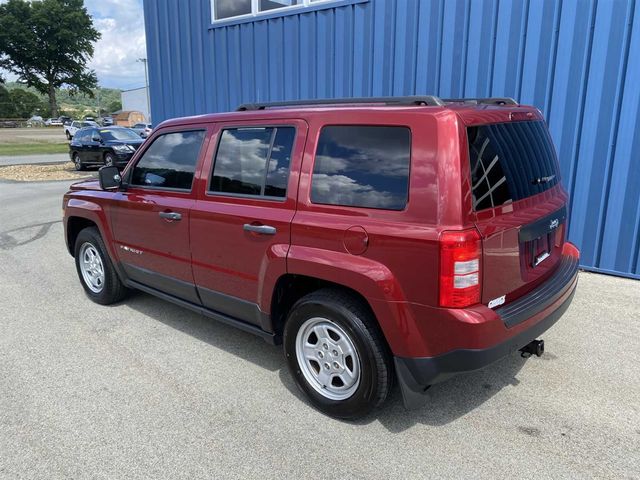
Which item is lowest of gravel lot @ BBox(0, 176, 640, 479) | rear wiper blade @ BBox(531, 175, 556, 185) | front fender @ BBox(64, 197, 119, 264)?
gravel lot @ BBox(0, 176, 640, 479)

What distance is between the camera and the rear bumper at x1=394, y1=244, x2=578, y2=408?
2.55 metres

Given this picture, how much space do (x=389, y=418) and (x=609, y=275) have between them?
13.1 feet

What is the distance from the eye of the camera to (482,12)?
5.97 metres

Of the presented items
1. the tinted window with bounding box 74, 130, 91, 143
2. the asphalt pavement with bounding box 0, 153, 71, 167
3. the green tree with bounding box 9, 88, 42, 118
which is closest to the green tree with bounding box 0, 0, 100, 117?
the green tree with bounding box 9, 88, 42, 118

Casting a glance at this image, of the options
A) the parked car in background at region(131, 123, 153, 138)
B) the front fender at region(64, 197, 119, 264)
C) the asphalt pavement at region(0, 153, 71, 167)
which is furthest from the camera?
the asphalt pavement at region(0, 153, 71, 167)

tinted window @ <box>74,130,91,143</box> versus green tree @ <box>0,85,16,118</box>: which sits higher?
green tree @ <box>0,85,16,118</box>

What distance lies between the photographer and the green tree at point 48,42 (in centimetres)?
6862

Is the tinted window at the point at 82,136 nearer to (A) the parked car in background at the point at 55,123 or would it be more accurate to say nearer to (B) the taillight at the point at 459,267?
(B) the taillight at the point at 459,267

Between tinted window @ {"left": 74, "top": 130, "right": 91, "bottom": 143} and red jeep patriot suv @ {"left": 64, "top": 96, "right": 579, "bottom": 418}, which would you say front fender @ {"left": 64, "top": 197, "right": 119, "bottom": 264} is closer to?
red jeep patriot suv @ {"left": 64, "top": 96, "right": 579, "bottom": 418}

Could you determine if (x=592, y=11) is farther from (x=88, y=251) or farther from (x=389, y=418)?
(x=88, y=251)

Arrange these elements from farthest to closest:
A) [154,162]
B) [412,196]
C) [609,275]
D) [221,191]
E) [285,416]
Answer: [609,275] < [154,162] < [221,191] < [285,416] < [412,196]

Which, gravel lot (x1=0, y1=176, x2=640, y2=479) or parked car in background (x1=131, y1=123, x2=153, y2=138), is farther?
parked car in background (x1=131, y1=123, x2=153, y2=138)

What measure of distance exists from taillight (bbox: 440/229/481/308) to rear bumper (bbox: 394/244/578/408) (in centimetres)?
26

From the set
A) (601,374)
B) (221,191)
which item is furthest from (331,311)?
(601,374)
